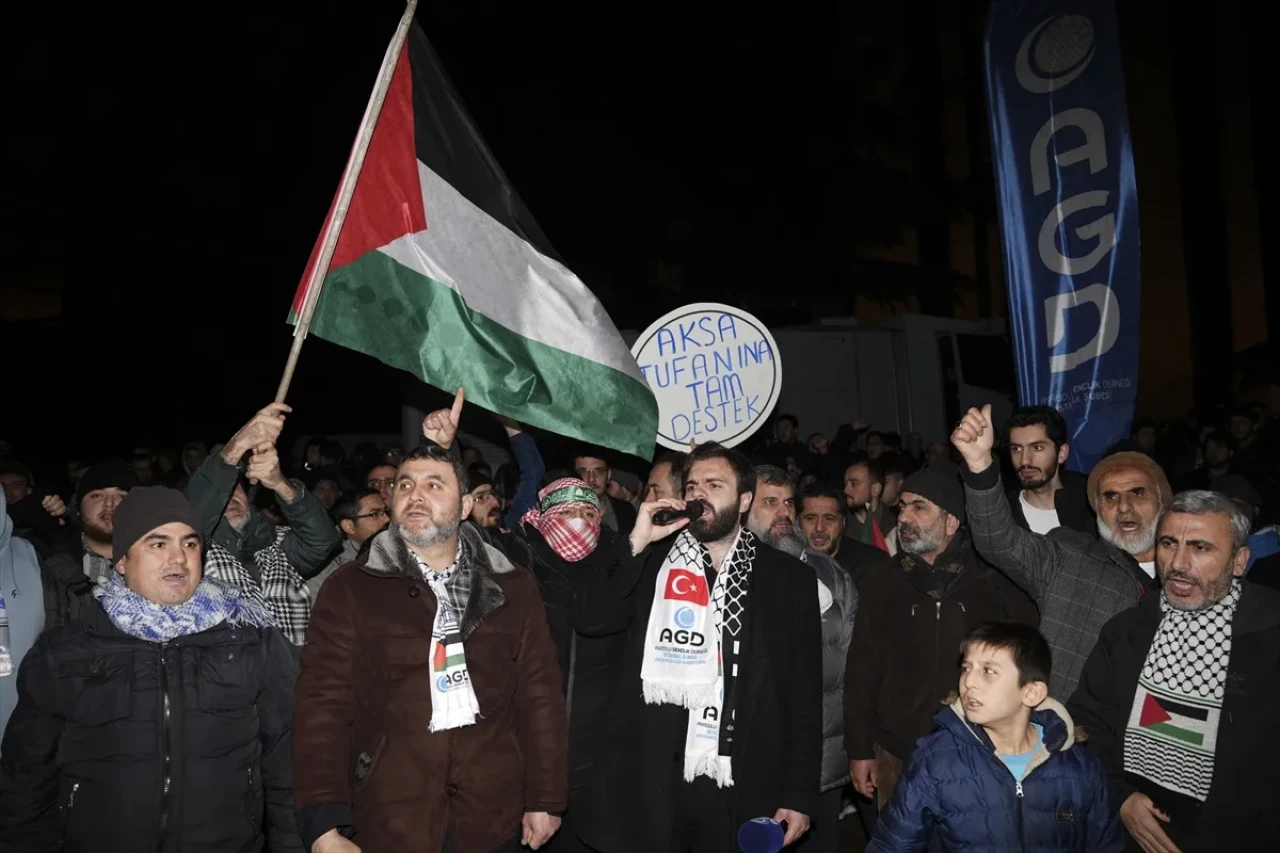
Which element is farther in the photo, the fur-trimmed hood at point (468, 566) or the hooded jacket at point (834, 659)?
the hooded jacket at point (834, 659)

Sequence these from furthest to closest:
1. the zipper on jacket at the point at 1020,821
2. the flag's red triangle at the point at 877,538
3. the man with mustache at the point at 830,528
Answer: the flag's red triangle at the point at 877,538 → the man with mustache at the point at 830,528 → the zipper on jacket at the point at 1020,821

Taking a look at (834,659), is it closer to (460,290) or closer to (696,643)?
(696,643)

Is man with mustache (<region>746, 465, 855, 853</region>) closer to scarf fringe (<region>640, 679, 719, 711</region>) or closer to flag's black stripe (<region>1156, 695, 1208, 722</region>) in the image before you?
scarf fringe (<region>640, 679, 719, 711</region>)

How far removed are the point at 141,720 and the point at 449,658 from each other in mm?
1057

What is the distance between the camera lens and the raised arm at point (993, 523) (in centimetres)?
514

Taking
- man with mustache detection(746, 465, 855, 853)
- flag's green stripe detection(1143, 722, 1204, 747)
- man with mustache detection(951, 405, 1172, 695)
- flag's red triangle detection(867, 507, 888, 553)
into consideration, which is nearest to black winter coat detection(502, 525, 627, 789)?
man with mustache detection(746, 465, 855, 853)

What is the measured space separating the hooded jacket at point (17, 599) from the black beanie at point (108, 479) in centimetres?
58

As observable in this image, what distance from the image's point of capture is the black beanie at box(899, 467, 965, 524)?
5.80 metres

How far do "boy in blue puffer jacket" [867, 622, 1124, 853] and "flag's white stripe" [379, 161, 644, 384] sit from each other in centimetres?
250

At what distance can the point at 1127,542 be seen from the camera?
5590mm

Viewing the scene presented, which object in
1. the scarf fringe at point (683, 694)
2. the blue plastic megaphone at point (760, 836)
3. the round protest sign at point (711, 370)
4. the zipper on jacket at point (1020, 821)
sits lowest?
the blue plastic megaphone at point (760, 836)

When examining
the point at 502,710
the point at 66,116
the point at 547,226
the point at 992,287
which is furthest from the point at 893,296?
the point at 502,710

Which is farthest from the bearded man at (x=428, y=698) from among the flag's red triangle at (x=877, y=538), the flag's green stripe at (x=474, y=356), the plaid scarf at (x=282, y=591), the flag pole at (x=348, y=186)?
the flag's red triangle at (x=877, y=538)

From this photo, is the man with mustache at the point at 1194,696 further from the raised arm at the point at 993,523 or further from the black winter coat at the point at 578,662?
the black winter coat at the point at 578,662
